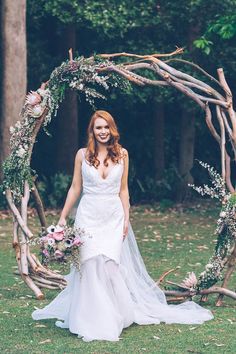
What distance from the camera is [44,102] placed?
9812 millimetres

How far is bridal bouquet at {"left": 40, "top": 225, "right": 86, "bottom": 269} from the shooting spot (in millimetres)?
8156

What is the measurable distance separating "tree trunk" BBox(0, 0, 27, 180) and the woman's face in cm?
983

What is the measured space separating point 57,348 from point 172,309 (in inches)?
68.3

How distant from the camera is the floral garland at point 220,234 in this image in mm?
9273

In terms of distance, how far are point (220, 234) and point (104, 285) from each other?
1798 millimetres

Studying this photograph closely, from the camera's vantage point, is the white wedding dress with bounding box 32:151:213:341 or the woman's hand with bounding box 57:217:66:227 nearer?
the white wedding dress with bounding box 32:151:213:341

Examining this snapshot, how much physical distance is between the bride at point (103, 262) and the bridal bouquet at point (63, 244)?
0.33ft

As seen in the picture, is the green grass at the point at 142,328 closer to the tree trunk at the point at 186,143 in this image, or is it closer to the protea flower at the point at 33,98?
the protea flower at the point at 33,98

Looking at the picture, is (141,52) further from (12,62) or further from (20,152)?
(20,152)

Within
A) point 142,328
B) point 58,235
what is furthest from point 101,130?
point 142,328

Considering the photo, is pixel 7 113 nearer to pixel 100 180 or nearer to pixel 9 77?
pixel 9 77

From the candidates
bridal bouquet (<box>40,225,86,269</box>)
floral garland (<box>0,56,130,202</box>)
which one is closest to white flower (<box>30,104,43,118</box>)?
floral garland (<box>0,56,130,202</box>)

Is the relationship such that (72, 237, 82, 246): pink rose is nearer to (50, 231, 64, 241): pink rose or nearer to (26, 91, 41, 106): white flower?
(50, 231, 64, 241): pink rose

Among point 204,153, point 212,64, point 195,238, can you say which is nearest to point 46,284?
point 195,238
